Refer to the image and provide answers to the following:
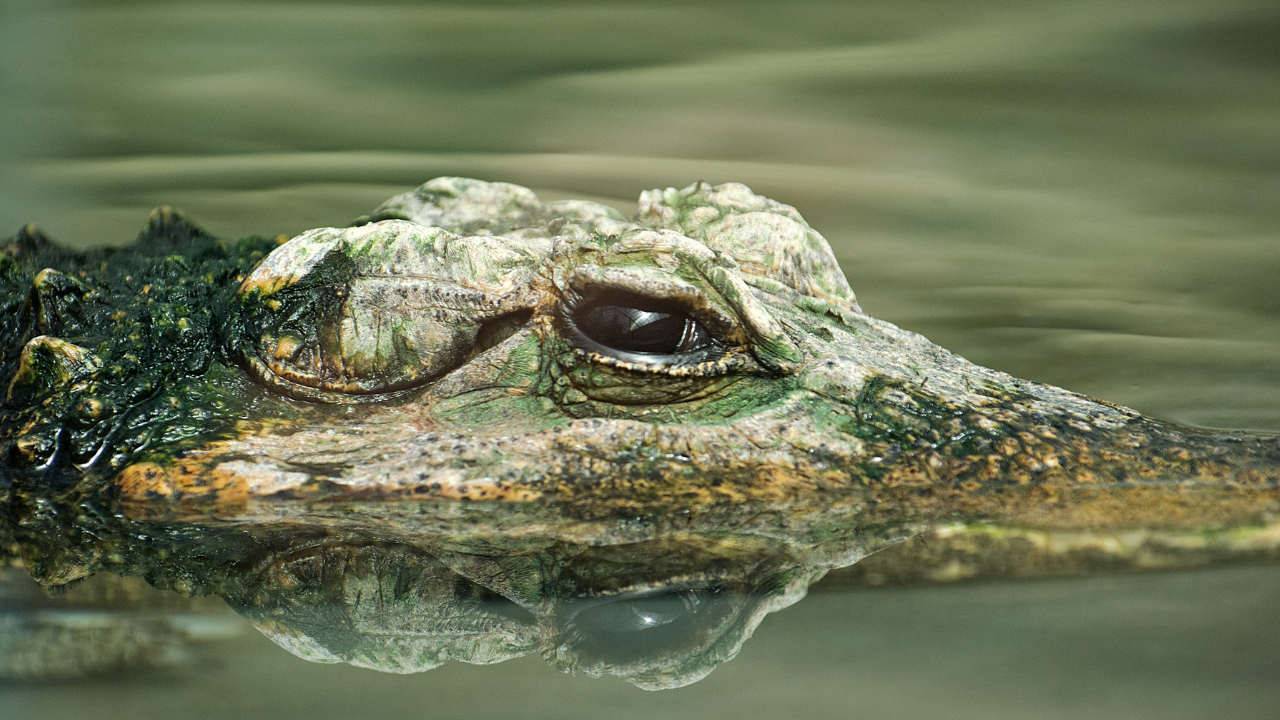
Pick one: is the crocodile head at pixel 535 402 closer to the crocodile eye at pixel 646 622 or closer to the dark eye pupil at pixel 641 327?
the dark eye pupil at pixel 641 327

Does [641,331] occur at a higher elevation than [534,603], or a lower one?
higher

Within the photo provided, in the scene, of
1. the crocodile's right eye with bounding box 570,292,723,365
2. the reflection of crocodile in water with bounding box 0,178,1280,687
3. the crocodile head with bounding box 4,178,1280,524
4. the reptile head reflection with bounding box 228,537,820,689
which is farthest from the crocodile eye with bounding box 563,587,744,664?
the crocodile's right eye with bounding box 570,292,723,365

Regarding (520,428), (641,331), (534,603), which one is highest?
(641,331)

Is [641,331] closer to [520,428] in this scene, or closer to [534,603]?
[520,428]

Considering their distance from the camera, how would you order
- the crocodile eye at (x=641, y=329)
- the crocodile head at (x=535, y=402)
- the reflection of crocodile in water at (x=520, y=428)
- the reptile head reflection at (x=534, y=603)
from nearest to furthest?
1. the reptile head reflection at (x=534, y=603)
2. the reflection of crocodile in water at (x=520, y=428)
3. the crocodile head at (x=535, y=402)
4. the crocodile eye at (x=641, y=329)

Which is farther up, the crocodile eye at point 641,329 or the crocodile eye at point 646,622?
the crocodile eye at point 641,329

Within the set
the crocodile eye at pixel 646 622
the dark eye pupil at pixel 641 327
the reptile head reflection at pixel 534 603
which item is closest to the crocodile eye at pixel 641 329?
the dark eye pupil at pixel 641 327

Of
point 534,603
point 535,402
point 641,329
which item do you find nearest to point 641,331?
point 641,329

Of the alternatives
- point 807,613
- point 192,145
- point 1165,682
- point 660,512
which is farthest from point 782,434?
point 192,145

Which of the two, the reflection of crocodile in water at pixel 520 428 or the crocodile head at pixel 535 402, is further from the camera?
the crocodile head at pixel 535 402
